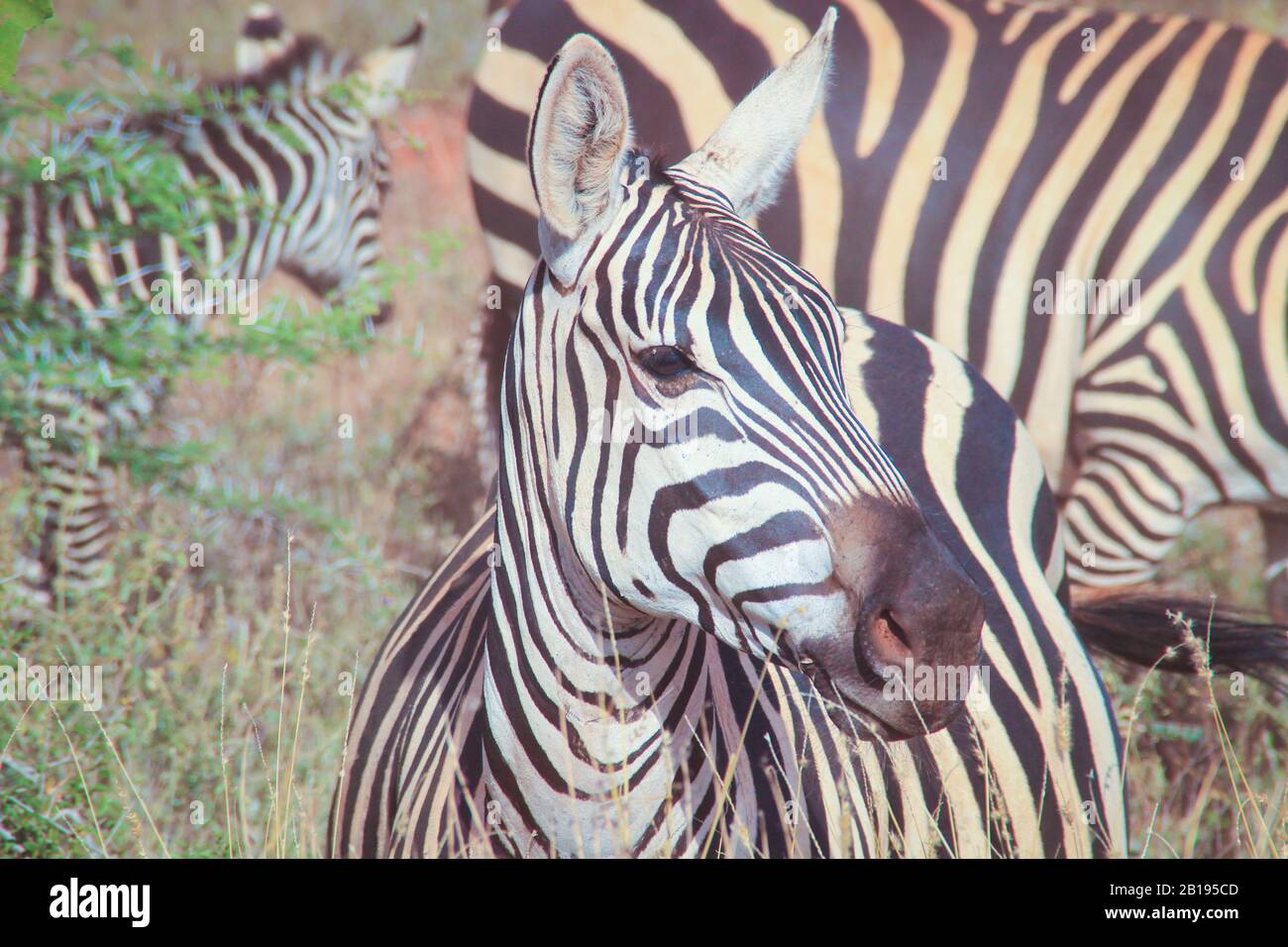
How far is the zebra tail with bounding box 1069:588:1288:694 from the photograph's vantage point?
2959 mm

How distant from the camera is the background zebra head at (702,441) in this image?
179 cm

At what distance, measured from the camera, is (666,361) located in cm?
189

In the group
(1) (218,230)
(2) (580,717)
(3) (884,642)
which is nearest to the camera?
(3) (884,642)


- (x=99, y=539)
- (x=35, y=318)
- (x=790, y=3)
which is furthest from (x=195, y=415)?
(x=790, y=3)

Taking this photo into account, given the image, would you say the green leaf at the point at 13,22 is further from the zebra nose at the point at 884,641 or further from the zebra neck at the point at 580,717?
the zebra nose at the point at 884,641

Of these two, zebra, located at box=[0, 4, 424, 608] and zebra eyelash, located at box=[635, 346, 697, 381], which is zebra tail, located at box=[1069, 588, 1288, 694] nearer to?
zebra eyelash, located at box=[635, 346, 697, 381]

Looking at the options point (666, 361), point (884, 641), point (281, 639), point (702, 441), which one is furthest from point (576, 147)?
point (281, 639)

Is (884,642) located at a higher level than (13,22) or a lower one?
lower

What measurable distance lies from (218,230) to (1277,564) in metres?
4.17

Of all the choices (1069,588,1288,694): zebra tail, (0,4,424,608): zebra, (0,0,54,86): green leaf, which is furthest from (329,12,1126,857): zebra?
(0,4,424,608): zebra

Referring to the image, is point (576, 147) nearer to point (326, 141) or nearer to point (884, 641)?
point (884, 641)

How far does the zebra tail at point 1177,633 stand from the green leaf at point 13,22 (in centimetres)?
268

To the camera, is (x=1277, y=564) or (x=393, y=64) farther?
(x=393, y=64)

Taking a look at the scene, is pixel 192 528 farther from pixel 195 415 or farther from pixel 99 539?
pixel 195 415
